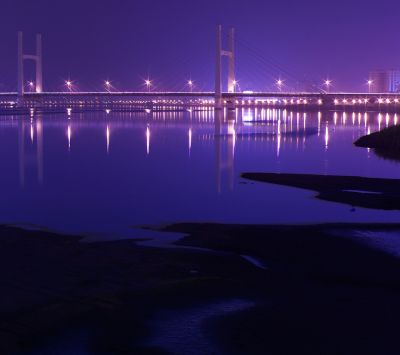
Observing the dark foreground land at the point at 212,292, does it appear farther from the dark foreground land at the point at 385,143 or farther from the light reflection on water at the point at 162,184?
the dark foreground land at the point at 385,143

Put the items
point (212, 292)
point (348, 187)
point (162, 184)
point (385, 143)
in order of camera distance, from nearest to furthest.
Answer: point (212, 292)
point (348, 187)
point (162, 184)
point (385, 143)

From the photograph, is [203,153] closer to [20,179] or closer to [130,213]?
[20,179]

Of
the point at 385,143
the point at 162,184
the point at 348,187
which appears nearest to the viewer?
the point at 348,187

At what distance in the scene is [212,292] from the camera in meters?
5.02

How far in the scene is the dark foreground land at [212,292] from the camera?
13.6 ft

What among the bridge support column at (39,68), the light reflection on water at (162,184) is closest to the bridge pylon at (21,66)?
the bridge support column at (39,68)

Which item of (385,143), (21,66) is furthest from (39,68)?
(385,143)

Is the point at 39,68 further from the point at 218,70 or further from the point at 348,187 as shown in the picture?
the point at 348,187

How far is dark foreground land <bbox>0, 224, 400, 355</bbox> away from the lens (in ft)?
13.6

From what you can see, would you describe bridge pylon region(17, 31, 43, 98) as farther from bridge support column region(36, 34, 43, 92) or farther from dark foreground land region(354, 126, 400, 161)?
dark foreground land region(354, 126, 400, 161)

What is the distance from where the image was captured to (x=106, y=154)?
1833cm

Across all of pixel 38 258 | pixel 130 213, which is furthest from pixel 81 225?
pixel 38 258

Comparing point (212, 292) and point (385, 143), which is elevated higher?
point (385, 143)

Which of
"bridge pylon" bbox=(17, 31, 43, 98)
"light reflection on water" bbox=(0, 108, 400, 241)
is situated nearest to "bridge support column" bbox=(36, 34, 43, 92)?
"bridge pylon" bbox=(17, 31, 43, 98)
